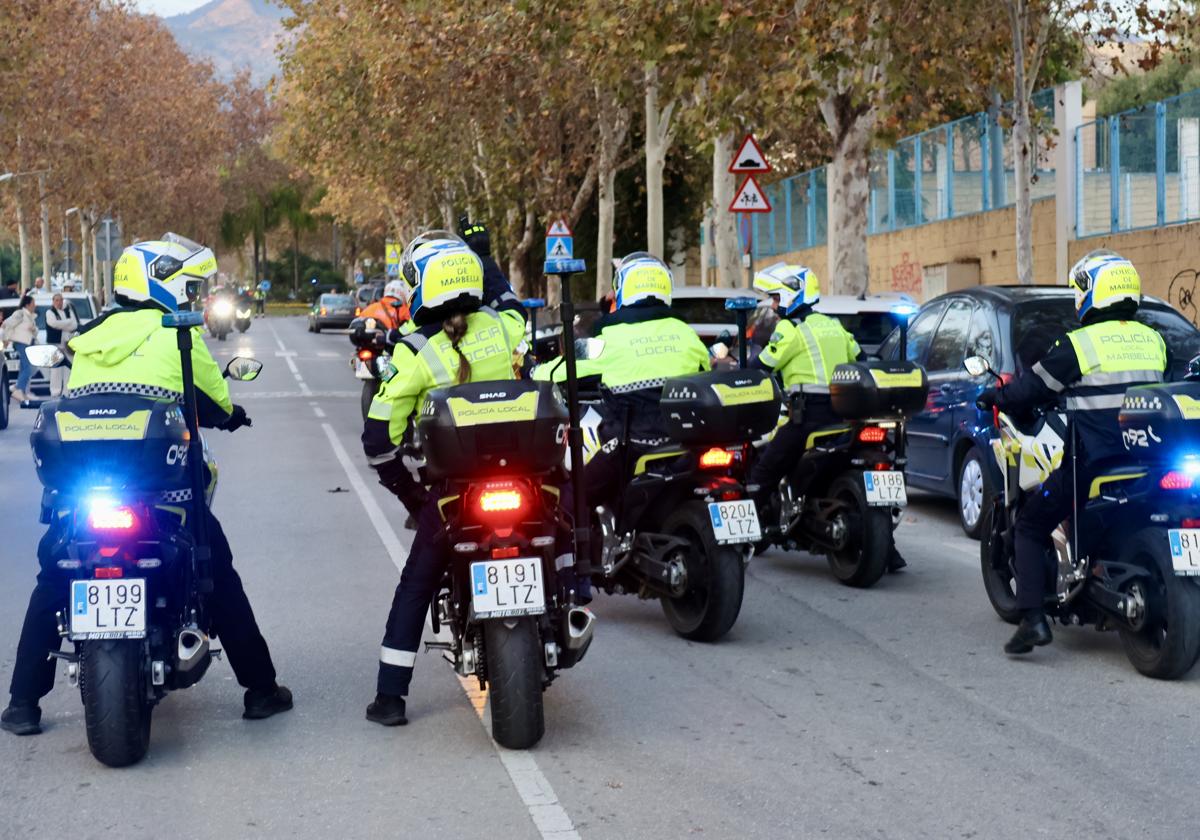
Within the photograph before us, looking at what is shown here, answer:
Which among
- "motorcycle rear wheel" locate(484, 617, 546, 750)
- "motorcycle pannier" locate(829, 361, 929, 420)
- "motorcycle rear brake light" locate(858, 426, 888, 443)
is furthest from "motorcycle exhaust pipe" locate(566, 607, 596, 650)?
"motorcycle rear brake light" locate(858, 426, 888, 443)

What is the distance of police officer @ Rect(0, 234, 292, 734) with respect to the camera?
672 cm

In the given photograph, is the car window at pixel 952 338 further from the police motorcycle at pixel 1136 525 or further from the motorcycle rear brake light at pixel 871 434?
the police motorcycle at pixel 1136 525

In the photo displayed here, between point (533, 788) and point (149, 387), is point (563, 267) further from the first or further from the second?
point (533, 788)

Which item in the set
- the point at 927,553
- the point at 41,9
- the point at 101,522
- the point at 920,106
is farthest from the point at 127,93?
the point at 101,522

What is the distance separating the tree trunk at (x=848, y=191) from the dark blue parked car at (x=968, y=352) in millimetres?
9549

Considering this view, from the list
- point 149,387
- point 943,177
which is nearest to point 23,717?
point 149,387

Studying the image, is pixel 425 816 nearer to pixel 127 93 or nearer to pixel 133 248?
pixel 133 248

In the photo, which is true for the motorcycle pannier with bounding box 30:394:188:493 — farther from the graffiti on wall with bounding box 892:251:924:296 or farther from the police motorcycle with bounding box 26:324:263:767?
the graffiti on wall with bounding box 892:251:924:296

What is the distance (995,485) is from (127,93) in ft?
191

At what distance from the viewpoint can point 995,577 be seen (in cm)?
884

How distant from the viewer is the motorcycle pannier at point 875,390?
9.88 metres

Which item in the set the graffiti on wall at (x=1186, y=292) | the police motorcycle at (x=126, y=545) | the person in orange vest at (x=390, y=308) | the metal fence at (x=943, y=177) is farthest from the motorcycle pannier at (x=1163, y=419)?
the metal fence at (x=943, y=177)

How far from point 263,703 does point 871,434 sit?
4139 millimetres

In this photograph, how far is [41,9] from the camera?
4403cm
